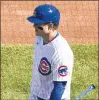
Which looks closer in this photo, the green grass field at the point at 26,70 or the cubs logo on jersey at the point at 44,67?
the cubs logo on jersey at the point at 44,67

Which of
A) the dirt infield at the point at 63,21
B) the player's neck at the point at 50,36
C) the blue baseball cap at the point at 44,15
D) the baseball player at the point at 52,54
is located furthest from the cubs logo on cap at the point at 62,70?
the dirt infield at the point at 63,21

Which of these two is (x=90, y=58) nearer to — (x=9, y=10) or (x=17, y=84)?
(x=17, y=84)

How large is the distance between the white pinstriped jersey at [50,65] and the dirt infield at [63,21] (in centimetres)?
464

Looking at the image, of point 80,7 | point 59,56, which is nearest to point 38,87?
point 59,56

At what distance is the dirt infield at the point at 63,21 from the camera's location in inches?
394

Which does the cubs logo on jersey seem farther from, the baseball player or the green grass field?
the green grass field

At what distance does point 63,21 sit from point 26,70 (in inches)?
105

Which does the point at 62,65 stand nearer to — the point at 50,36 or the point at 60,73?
the point at 60,73

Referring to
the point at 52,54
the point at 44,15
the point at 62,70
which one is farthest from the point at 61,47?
the point at 44,15

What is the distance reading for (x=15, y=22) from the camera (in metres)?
10.6

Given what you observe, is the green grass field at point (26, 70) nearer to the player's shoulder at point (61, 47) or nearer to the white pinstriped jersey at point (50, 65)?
the white pinstriped jersey at point (50, 65)

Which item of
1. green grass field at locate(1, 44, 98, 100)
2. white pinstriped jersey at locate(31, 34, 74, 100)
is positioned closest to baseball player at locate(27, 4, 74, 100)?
white pinstriped jersey at locate(31, 34, 74, 100)

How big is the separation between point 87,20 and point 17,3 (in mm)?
2008

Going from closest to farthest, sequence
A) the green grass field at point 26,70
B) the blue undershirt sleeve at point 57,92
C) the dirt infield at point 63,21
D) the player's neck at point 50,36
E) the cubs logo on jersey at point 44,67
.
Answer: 1. the blue undershirt sleeve at point 57,92
2. the player's neck at point 50,36
3. the cubs logo on jersey at point 44,67
4. the green grass field at point 26,70
5. the dirt infield at point 63,21
